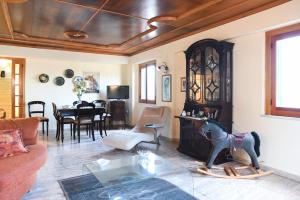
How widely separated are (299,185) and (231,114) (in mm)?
1435

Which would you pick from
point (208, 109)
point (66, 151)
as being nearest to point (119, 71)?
point (66, 151)

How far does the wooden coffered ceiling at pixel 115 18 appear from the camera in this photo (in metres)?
3.24

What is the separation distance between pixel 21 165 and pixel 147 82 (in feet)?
15.9

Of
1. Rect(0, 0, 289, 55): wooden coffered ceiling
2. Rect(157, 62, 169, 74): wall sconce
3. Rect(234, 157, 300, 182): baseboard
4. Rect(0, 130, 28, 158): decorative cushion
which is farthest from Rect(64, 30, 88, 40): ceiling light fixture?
Rect(234, 157, 300, 182): baseboard

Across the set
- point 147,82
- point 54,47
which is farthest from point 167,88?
point 54,47

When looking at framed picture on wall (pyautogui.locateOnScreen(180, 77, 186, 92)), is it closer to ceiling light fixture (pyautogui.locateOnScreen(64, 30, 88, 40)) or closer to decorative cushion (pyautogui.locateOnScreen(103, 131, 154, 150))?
decorative cushion (pyautogui.locateOnScreen(103, 131, 154, 150))

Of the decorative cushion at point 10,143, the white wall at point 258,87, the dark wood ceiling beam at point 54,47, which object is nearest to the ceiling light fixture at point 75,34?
the dark wood ceiling beam at point 54,47

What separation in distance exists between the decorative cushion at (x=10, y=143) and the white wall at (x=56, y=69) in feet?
12.7

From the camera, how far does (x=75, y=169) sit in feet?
11.3

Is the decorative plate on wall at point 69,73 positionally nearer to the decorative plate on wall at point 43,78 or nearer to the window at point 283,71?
the decorative plate on wall at point 43,78

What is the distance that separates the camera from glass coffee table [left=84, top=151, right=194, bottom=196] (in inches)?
102

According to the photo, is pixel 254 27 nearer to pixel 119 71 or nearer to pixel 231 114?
pixel 231 114

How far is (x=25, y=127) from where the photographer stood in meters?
3.02

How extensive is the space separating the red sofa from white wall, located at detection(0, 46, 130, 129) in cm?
358
